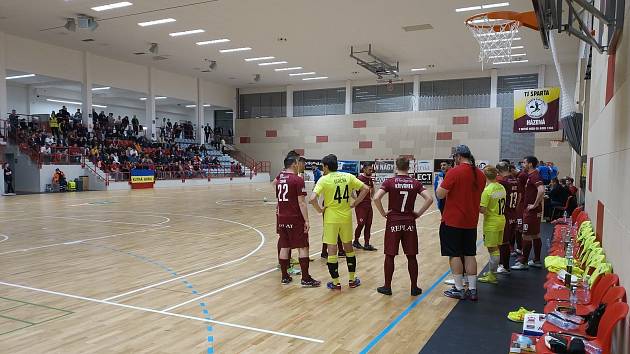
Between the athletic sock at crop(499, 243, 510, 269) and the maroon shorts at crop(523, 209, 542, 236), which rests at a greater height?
the maroon shorts at crop(523, 209, 542, 236)

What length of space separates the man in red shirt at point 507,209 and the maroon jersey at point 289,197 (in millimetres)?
3269

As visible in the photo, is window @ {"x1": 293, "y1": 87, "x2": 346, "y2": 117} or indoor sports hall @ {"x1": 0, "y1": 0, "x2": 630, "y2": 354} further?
window @ {"x1": 293, "y1": 87, "x2": 346, "y2": 117}

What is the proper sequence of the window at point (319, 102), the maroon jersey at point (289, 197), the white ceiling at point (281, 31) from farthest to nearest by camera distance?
the window at point (319, 102) → the white ceiling at point (281, 31) → the maroon jersey at point (289, 197)

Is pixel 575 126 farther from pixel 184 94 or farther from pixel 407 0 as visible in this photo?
pixel 184 94

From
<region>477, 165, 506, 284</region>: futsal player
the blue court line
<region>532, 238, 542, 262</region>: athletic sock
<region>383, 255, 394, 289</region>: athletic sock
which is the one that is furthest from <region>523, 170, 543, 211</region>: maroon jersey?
<region>383, 255, 394, 289</region>: athletic sock

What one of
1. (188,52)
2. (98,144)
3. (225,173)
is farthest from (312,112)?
(98,144)

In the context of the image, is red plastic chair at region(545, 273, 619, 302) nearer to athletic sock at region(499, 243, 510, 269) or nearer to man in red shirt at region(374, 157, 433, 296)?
man in red shirt at region(374, 157, 433, 296)

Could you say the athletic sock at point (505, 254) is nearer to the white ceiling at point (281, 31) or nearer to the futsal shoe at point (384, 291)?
the futsal shoe at point (384, 291)

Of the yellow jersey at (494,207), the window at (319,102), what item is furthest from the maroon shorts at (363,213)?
the window at (319,102)

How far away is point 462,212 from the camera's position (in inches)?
221

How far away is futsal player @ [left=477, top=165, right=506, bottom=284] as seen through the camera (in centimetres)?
662

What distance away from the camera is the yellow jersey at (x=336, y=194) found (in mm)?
6113

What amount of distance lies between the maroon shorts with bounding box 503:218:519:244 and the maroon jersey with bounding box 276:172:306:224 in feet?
10.5

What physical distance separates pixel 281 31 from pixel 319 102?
52.7 feet
